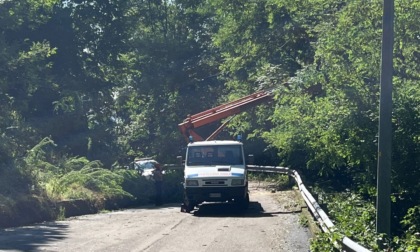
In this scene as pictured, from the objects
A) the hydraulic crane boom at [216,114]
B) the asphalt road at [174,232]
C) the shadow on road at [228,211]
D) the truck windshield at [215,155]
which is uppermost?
the hydraulic crane boom at [216,114]

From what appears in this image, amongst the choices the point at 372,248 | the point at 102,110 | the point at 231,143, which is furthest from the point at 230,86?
the point at 372,248

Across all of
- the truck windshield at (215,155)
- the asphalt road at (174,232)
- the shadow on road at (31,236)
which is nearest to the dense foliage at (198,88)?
the asphalt road at (174,232)

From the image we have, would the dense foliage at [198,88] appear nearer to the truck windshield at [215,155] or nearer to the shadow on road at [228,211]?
the shadow on road at [228,211]

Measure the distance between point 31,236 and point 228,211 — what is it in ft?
26.0

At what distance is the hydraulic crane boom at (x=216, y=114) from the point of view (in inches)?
1256

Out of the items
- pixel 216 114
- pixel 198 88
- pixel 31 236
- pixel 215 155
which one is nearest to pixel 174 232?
pixel 31 236

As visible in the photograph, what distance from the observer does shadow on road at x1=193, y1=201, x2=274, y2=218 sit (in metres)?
22.2

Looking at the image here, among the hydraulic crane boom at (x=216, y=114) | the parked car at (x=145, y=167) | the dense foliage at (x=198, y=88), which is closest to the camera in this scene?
the dense foliage at (x=198, y=88)

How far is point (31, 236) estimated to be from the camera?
1691cm

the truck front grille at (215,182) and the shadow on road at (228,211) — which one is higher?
the truck front grille at (215,182)

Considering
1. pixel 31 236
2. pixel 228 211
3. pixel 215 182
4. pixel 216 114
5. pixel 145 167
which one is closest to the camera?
pixel 31 236

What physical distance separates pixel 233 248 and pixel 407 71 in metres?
10.2

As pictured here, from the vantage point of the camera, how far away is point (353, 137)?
21297 mm

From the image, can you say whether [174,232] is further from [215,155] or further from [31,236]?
[215,155]
